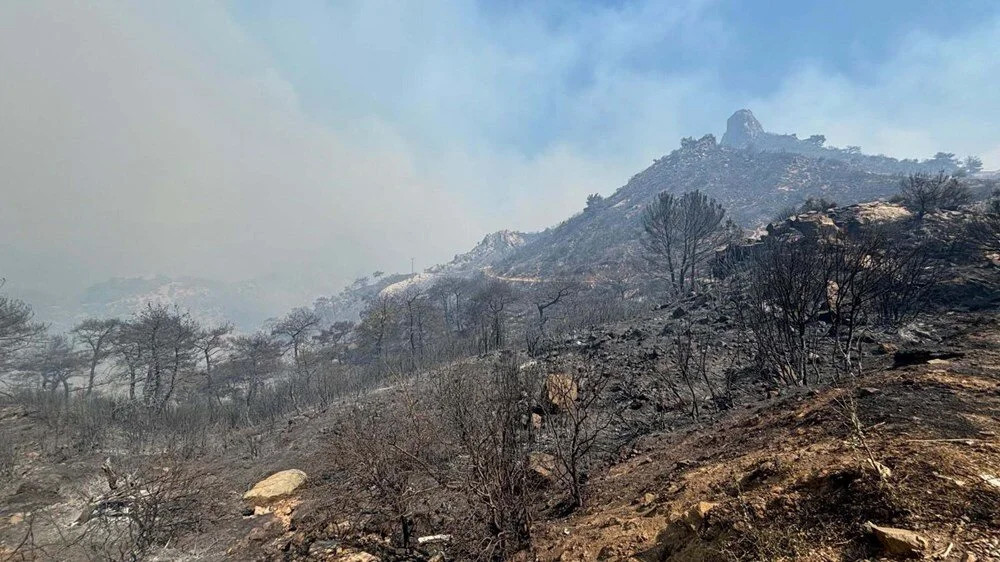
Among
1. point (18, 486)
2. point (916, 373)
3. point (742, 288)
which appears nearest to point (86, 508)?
point (18, 486)

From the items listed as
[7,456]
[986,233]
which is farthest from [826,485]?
[7,456]

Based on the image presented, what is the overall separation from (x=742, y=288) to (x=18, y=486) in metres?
29.5

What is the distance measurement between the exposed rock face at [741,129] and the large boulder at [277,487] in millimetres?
177027

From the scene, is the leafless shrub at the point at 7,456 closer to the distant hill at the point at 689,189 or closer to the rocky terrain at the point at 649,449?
the rocky terrain at the point at 649,449

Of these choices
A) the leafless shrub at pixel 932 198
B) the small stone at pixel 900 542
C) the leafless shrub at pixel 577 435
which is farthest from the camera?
the leafless shrub at pixel 932 198

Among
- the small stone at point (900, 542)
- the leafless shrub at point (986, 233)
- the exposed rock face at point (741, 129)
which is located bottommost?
the small stone at point (900, 542)

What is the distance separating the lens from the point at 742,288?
1945 centimetres

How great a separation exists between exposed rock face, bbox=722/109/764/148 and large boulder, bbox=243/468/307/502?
6970 inches

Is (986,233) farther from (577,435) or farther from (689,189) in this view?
(689,189)

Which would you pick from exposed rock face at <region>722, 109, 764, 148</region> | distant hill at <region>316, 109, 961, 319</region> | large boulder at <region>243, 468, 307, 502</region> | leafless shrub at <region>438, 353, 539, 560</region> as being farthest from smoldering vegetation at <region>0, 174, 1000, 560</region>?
exposed rock face at <region>722, 109, 764, 148</region>

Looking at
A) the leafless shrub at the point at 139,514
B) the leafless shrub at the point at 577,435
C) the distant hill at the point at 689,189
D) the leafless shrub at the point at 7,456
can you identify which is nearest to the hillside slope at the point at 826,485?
the leafless shrub at the point at 577,435

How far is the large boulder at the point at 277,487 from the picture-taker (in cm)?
1032

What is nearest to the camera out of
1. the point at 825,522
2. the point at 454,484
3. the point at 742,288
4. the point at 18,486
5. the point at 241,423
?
the point at 825,522

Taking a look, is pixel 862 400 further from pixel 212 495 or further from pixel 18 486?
pixel 18 486
